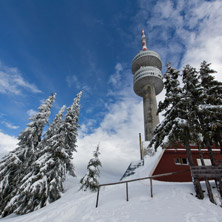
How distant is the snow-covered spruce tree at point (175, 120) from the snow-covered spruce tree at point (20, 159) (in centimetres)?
1636

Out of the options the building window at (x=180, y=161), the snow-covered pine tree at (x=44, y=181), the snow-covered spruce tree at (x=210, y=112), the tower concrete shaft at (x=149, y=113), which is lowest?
the snow-covered pine tree at (x=44, y=181)

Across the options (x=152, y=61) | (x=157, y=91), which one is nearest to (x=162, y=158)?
(x=157, y=91)

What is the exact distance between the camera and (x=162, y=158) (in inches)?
635

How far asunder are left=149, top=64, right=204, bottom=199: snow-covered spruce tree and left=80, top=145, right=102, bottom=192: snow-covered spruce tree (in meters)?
8.75

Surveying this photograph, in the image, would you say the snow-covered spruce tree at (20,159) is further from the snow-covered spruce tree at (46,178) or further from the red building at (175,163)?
the red building at (175,163)

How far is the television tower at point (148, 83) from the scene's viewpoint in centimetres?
3512

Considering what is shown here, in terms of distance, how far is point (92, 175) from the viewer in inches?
639

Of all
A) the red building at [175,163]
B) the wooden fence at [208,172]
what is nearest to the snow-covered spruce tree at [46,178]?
the red building at [175,163]

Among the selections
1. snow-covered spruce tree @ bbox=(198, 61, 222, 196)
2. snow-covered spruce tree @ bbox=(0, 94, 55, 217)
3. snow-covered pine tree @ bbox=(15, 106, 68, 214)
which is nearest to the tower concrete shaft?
snow-covered pine tree @ bbox=(15, 106, 68, 214)

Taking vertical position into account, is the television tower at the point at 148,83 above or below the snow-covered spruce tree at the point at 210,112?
above

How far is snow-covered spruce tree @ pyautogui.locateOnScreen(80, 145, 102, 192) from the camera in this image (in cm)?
1528

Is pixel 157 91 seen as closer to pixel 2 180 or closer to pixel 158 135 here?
pixel 158 135

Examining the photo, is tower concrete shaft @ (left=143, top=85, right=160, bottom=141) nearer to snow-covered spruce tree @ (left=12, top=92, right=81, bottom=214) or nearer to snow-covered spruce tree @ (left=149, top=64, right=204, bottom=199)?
snow-covered spruce tree @ (left=12, top=92, right=81, bottom=214)

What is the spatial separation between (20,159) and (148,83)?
3556 cm
